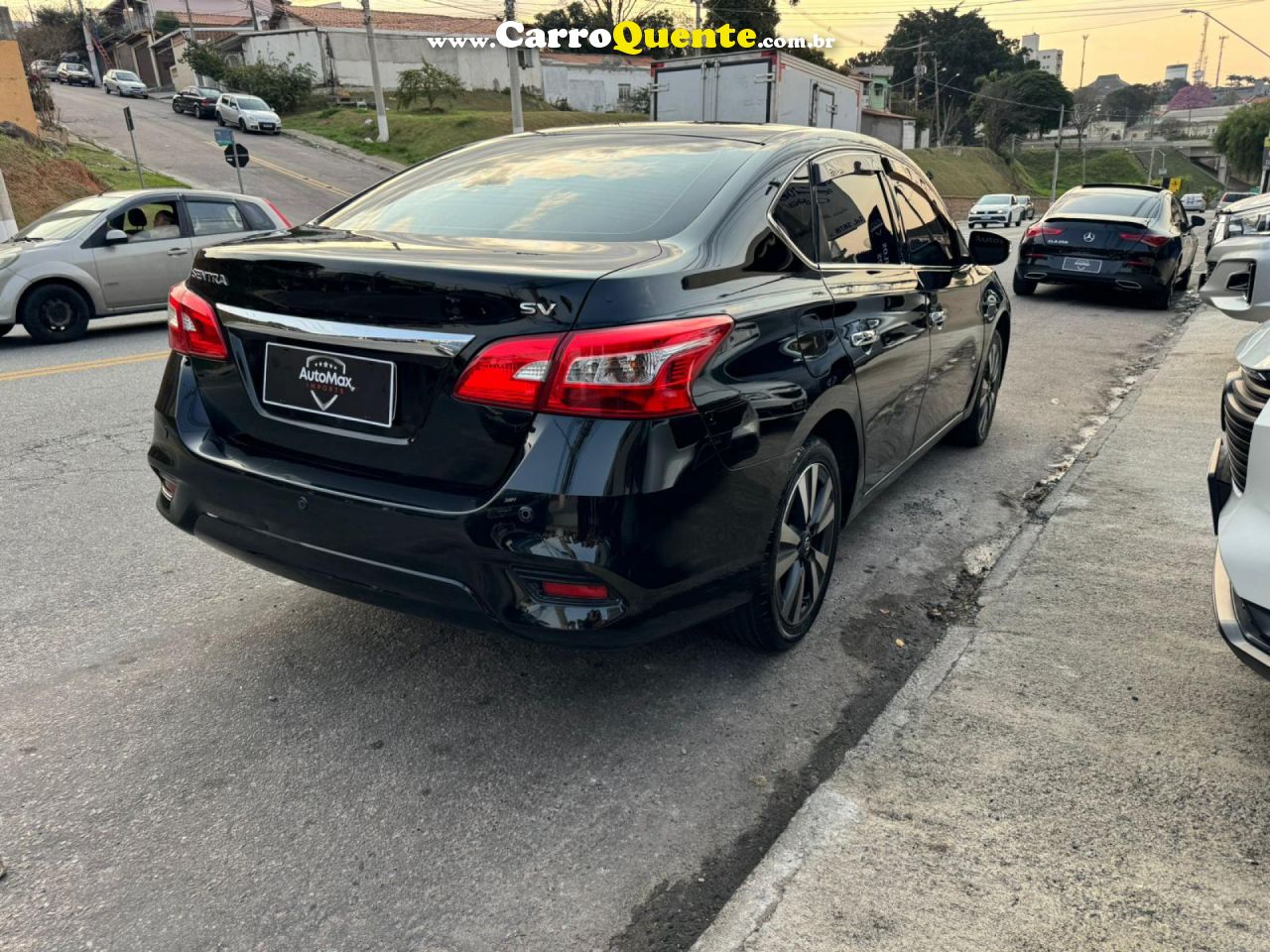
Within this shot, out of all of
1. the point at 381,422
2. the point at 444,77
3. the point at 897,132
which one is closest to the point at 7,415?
the point at 381,422

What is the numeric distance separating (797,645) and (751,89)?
18381mm

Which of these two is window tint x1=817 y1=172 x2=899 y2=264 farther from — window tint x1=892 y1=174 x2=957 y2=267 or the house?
the house

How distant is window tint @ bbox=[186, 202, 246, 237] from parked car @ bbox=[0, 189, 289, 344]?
1cm

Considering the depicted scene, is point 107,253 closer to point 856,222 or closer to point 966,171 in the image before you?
point 856,222

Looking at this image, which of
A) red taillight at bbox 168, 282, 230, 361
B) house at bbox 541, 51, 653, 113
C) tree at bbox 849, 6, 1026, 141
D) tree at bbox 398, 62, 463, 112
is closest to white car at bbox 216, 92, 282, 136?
tree at bbox 398, 62, 463, 112

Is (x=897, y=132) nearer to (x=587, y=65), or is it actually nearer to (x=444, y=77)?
(x=587, y=65)

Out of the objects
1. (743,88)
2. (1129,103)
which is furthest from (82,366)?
(1129,103)

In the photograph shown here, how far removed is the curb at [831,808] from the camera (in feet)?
7.02

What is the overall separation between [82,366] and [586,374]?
301 inches

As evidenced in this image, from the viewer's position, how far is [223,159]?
113 ft

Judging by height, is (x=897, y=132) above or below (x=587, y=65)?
below

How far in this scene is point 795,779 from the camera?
2.70 meters

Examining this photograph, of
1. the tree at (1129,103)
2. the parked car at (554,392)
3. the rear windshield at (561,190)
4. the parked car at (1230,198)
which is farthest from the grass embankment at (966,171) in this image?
the tree at (1129,103)

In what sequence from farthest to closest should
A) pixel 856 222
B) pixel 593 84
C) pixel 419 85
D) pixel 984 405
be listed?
pixel 593 84 → pixel 419 85 → pixel 984 405 → pixel 856 222
